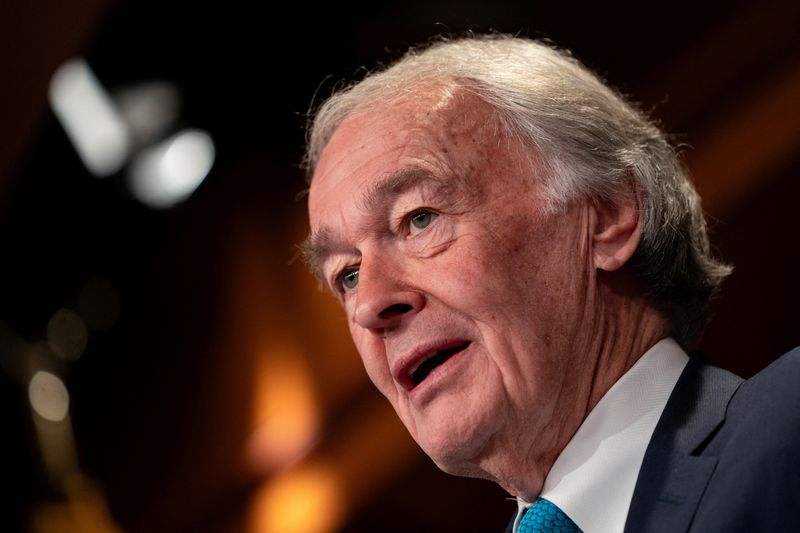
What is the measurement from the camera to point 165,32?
10.8 ft

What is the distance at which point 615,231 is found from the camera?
5.34 ft

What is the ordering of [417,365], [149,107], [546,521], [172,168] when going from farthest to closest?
[172,168] < [149,107] < [417,365] < [546,521]

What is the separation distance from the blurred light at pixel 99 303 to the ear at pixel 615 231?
2.61 metres

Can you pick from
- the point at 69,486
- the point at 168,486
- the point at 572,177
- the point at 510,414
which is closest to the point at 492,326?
the point at 510,414

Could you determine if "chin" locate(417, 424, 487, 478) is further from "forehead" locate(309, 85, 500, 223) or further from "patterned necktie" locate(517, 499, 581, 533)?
"forehead" locate(309, 85, 500, 223)

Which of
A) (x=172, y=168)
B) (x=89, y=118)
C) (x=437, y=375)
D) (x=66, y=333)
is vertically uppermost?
(x=89, y=118)

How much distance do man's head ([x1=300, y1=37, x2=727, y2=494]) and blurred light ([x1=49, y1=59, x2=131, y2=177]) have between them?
6.10 feet

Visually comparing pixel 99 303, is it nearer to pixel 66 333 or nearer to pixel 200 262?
pixel 66 333

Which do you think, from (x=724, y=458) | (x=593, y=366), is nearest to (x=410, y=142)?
(x=593, y=366)

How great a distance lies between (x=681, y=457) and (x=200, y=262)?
2.67 metres

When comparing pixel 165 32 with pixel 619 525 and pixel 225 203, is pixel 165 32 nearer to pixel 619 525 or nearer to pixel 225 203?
Result: pixel 225 203

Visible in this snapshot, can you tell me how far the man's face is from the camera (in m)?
1.50

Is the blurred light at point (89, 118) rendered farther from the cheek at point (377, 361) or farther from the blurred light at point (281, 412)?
the cheek at point (377, 361)

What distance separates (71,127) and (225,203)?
0.63 metres
